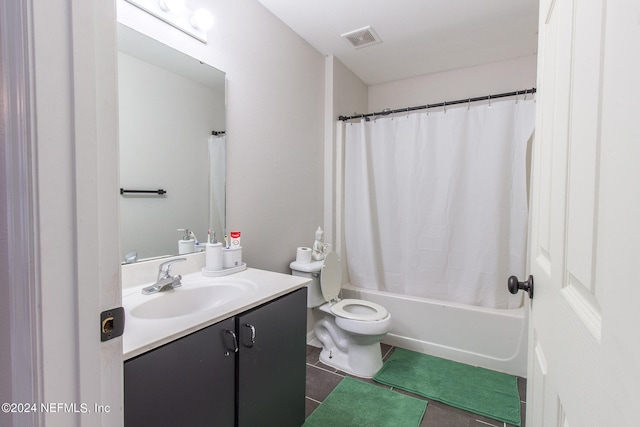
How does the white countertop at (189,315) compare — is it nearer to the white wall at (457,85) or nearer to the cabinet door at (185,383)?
the cabinet door at (185,383)

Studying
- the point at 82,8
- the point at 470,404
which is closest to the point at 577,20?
the point at 82,8

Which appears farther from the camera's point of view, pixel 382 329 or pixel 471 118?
pixel 471 118

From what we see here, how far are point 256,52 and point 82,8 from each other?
158 centimetres

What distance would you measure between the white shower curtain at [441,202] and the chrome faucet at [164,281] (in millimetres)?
1706

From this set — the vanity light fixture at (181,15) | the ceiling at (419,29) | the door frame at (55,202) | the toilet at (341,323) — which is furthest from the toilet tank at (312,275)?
the ceiling at (419,29)

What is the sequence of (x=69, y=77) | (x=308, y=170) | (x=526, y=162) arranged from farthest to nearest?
(x=308, y=170)
(x=526, y=162)
(x=69, y=77)

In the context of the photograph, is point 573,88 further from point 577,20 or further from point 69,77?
point 69,77

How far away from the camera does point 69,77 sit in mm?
501

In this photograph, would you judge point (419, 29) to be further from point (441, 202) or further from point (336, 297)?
point (336, 297)

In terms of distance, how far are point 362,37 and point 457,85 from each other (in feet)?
3.84

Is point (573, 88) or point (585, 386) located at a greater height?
point (573, 88)

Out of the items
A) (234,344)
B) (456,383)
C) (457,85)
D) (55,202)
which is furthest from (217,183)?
(457,85)

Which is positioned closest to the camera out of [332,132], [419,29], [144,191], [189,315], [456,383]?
[189,315]

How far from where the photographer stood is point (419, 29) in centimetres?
220
